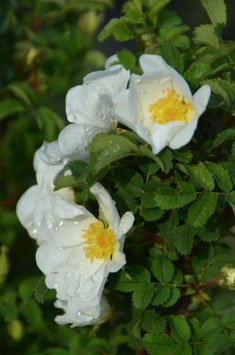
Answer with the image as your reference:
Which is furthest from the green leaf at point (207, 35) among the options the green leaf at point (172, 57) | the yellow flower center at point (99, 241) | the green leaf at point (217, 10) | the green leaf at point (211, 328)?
the green leaf at point (211, 328)

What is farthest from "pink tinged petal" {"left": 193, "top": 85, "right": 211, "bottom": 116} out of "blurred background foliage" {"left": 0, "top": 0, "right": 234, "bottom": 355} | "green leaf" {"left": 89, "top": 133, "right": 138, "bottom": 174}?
"blurred background foliage" {"left": 0, "top": 0, "right": 234, "bottom": 355}

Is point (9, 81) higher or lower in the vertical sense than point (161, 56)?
lower

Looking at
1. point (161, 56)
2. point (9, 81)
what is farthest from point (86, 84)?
point (9, 81)

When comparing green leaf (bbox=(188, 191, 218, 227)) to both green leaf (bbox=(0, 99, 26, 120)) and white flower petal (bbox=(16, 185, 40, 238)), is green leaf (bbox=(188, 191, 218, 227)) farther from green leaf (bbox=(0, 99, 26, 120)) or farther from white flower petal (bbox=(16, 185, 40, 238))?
green leaf (bbox=(0, 99, 26, 120))

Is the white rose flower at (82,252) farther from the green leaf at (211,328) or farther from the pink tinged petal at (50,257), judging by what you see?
the green leaf at (211,328)

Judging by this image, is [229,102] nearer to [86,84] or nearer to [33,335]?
[86,84]

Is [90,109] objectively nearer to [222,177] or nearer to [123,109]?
[123,109]

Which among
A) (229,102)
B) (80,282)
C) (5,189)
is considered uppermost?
(229,102)
